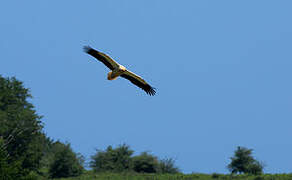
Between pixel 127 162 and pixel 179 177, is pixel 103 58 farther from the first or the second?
pixel 127 162

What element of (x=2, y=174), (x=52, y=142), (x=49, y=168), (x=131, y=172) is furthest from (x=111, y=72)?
(x=52, y=142)

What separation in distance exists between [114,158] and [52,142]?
2361cm

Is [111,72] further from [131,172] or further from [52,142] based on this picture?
[52,142]

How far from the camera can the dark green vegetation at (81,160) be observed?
55.3m

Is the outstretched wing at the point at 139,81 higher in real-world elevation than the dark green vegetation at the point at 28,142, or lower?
lower

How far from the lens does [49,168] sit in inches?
2450

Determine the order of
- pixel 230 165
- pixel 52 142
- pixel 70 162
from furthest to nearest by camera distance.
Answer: pixel 52 142 < pixel 70 162 < pixel 230 165

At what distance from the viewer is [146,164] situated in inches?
2376

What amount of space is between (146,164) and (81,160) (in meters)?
8.41

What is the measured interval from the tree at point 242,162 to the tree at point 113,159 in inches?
455

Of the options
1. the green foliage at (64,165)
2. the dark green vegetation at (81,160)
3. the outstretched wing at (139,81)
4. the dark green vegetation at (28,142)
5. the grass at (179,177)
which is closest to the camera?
the outstretched wing at (139,81)

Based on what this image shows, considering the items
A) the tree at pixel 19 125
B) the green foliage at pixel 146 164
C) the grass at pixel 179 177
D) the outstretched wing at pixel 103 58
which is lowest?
the grass at pixel 179 177

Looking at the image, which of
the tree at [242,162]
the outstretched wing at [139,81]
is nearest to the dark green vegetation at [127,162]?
the tree at [242,162]

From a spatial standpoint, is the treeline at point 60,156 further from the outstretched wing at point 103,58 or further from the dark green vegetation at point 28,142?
the outstretched wing at point 103,58
